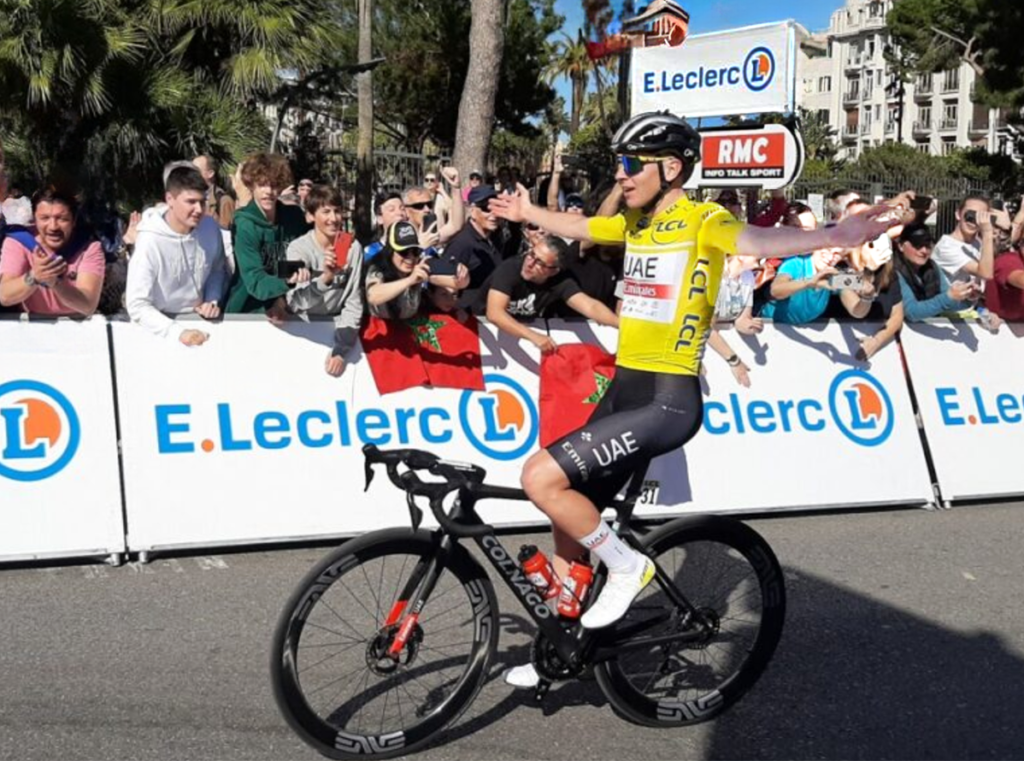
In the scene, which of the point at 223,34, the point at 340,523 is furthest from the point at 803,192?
the point at 340,523

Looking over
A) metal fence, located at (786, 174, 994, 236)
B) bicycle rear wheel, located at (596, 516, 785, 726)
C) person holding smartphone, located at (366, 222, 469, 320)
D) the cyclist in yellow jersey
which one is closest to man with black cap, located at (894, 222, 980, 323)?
person holding smartphone, located at (366, 222, 469, 320)

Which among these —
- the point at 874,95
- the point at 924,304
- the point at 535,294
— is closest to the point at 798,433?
the point at 924,304

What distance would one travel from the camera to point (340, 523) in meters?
7.00

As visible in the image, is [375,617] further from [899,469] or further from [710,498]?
[899,469]

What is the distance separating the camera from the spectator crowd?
22.7 ft

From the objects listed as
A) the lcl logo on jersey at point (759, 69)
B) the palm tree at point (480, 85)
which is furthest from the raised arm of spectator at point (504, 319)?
the palm tree at point (480, 85)

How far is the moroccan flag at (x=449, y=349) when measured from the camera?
743 centimetres

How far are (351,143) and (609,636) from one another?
1793 inches

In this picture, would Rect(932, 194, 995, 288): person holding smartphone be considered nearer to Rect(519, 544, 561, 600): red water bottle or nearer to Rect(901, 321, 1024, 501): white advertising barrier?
Rect(901, 321, 1024, 501): white advertising barrier

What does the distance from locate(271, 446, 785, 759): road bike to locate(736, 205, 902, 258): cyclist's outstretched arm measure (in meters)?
0.88

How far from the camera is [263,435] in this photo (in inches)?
273

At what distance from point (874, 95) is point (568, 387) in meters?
116

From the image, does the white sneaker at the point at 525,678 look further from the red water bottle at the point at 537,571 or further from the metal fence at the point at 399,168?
the metal fence at the point at 399,168

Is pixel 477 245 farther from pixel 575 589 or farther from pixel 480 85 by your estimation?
pixel 480 85
